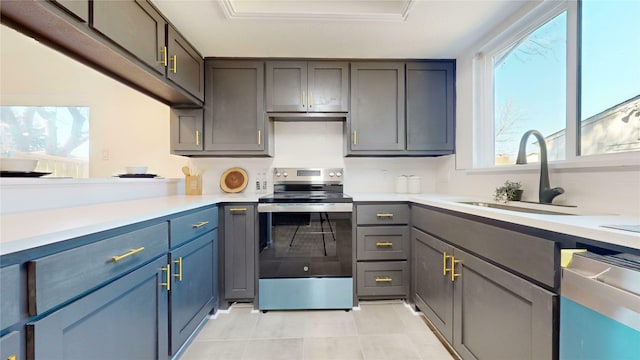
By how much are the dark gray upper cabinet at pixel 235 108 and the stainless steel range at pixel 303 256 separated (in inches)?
26.0

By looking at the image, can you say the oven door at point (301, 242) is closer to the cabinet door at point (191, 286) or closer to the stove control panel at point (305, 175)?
the cabinet door at point (191, 286)

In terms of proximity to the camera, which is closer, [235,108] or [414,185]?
[235,108]

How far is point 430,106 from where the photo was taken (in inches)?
94.7

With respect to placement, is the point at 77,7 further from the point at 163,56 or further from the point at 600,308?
the point at 600,308

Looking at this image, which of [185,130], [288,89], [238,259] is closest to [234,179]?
[185,130]

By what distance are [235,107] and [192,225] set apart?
47.5 inches

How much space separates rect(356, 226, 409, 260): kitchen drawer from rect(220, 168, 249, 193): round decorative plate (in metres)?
1.28

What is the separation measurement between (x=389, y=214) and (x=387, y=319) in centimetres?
79

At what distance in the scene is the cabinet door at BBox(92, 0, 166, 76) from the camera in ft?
3.93

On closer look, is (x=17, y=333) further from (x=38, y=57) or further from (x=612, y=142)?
(x=38, y=57)

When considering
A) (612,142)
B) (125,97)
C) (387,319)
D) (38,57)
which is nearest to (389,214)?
(387,319)

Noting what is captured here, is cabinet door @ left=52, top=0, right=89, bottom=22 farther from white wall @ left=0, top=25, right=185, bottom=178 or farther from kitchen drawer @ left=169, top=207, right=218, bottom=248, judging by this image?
white wall @ left=0, top=25, right=185, bottom=178

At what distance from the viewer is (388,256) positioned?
2074 millimetres

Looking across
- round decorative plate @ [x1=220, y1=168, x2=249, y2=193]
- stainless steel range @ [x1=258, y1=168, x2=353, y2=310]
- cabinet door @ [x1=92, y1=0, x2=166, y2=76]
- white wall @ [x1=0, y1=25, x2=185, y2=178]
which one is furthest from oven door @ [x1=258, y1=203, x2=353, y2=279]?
white wall @ [x1=0, y1=25, x2=185, y2=178]
